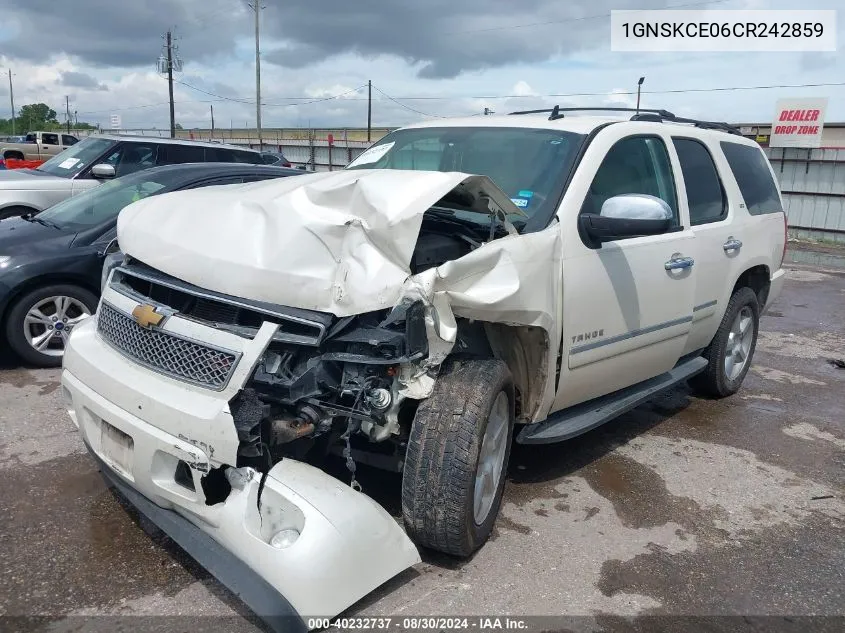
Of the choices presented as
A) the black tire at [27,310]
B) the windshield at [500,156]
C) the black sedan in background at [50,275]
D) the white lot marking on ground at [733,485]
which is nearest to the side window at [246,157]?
the black sedan in background at [50,275]

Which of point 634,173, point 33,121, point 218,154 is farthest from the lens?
point 33,121

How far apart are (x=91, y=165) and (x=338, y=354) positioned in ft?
24.7

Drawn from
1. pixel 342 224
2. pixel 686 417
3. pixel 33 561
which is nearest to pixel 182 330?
pixel 342 224

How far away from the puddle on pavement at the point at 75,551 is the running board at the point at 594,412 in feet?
5.38

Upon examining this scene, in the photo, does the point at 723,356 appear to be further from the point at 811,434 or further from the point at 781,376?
the point at 781,376

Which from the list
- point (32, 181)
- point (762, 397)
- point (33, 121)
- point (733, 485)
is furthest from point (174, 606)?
point (33, 121)

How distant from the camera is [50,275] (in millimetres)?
5266

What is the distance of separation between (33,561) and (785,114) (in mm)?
27902

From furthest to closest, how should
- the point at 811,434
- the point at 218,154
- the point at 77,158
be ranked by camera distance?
the point at 218,154
the point at 77,158
the point at 811,434

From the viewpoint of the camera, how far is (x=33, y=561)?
2957mm

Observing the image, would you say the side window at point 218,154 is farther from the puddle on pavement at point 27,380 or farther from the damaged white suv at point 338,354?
the damaged white suv at point 338,354

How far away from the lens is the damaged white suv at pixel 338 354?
8.34ft

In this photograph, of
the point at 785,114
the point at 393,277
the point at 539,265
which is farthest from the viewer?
the point at 785,114

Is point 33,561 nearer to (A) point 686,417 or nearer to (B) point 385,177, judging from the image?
(B) point 385,177
